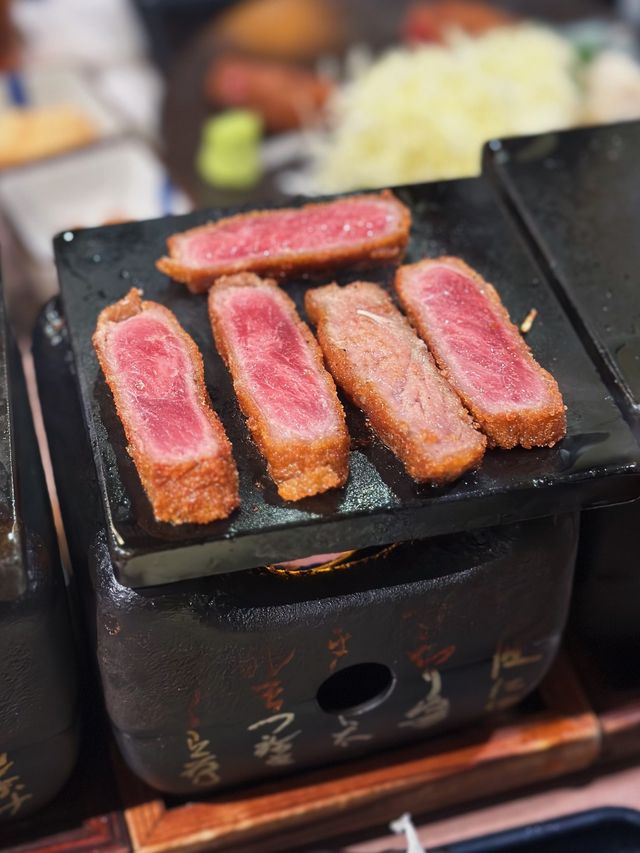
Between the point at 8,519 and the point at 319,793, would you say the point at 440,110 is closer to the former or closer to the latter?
the point at 319,793

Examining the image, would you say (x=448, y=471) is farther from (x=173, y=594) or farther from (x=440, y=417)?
(x=173, y=594)

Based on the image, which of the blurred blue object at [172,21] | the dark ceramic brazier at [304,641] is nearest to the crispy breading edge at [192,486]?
the dark ceramic brazier at [304,641]

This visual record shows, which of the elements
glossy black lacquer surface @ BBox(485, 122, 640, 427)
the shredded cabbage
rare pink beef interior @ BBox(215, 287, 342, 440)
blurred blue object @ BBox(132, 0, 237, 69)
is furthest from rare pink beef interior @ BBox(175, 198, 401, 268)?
blurred blue object @ BBox(132, 0, 237, 69)

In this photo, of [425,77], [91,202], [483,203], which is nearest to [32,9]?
[91,202]

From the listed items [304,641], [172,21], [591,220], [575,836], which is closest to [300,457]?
[304,641]

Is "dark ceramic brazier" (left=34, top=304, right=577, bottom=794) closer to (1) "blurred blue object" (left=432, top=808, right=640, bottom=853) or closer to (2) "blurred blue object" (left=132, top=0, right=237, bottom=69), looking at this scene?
(1) "blurred blue object" (left=432, top=808, right=640, bottom=853)

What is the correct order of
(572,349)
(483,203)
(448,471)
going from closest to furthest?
(448,471) → (572,349) → (483,203)

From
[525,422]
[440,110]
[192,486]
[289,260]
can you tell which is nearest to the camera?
[192,486]
